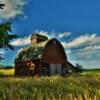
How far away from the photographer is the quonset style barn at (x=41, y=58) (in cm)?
4884

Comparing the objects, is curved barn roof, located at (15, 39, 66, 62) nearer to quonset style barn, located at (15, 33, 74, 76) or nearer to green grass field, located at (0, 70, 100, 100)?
quonset style barn, located at (15, 33, 74, 76)

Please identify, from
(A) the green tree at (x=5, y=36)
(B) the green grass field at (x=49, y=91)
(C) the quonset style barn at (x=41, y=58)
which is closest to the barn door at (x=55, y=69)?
(C) the quonset style barn at (x=41, y=58)

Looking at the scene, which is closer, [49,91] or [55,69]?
[49,91]

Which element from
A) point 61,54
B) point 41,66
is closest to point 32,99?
point 41,66

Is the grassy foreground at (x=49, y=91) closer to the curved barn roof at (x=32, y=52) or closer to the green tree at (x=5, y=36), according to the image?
the green tree at (x=5, y=36)

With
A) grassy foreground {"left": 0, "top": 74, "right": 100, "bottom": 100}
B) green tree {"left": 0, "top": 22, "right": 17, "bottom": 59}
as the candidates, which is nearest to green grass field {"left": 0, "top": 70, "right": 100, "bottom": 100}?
grassy foreground {"left": 0, "top": 74, "right": 100, "bottom": 100}

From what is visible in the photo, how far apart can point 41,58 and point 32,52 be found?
3047mm

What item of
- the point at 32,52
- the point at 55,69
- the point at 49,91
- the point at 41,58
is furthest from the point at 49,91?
the point at 32,52

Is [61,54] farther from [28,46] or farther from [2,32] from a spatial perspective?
[2,32]

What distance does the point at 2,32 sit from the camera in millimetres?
37719

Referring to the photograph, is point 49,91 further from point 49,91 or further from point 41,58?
point 41,58

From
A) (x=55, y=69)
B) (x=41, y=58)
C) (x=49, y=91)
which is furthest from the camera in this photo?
(x=55, y=69)

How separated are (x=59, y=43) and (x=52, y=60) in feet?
13.4

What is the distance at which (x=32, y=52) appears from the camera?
5072 cm
